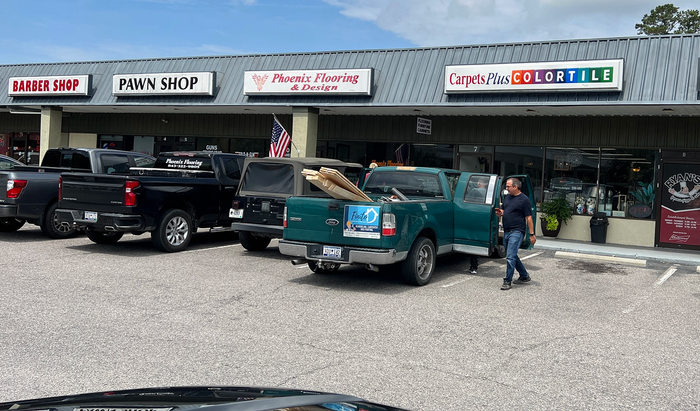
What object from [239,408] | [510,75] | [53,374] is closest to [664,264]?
[510,75]

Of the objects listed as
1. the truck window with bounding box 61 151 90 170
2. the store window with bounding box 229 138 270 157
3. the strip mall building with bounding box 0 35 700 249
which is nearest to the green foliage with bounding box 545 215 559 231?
the strip mall building with bounding box 0 35 700 249

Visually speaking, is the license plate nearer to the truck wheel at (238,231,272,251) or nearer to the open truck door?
the open truck door

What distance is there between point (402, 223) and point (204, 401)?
6.57 m

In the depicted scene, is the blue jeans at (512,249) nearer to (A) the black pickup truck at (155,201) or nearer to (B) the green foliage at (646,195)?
(A) the black pickup truck at (155,201)

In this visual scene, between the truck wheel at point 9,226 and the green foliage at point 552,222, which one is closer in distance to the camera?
the truck wheel at point 9,226

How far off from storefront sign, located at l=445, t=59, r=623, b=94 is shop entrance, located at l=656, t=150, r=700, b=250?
3.20 m

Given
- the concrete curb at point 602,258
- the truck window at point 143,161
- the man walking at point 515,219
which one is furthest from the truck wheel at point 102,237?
the concrete curb at point 602,258

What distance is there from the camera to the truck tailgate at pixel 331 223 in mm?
8633

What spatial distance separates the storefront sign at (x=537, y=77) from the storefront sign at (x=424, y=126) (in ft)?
7.38

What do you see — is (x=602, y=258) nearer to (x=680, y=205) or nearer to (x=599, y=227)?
(x=599, y=227)

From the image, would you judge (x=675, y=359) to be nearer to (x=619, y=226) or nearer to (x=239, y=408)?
(x=239, y=408)

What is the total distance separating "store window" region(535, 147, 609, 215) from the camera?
1666 centimetres

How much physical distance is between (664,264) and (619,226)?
3.32 metres

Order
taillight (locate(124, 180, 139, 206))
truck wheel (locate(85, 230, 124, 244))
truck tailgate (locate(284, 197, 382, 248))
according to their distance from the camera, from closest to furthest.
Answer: truck tailgate (locate(284, 197, 382, 248)) → taillight (locate(124, 180, 139, 206)) → truck wheel (locate(85, 230, 124, 244))
